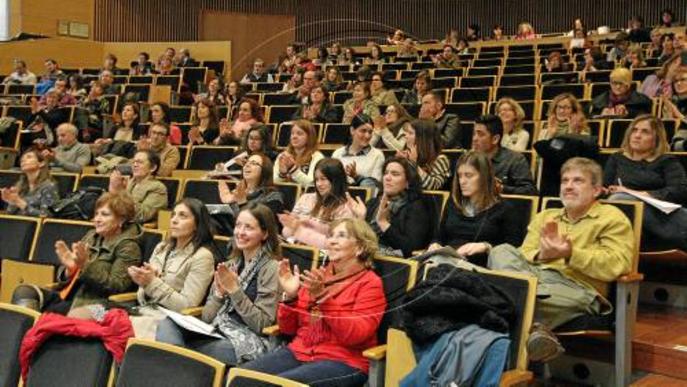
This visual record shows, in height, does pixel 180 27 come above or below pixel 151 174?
above

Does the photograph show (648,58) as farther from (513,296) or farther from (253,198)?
(513,296)

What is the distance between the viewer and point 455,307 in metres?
2.05

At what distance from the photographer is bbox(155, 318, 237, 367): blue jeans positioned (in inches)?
90.6

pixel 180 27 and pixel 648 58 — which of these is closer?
pixel 648 58

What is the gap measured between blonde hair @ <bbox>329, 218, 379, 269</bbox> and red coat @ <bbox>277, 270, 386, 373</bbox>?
5cm

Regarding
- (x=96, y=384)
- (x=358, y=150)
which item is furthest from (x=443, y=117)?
(x=96, y=384)

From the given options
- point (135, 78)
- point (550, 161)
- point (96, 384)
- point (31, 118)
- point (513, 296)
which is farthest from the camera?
point (135, 78)

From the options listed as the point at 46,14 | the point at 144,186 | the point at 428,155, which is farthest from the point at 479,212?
the point at 46,14

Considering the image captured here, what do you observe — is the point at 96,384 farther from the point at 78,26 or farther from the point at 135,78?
the point at 78,26

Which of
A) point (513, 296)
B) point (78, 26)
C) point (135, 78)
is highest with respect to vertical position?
point (78, 26)

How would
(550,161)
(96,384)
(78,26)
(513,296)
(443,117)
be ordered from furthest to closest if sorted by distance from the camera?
(78,26) < (443,117) < (550,161) < (513,296) < (96,384)

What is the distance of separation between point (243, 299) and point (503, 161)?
60.6 inches

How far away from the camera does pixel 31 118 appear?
6.30 m

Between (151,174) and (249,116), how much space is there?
4.04 feet
